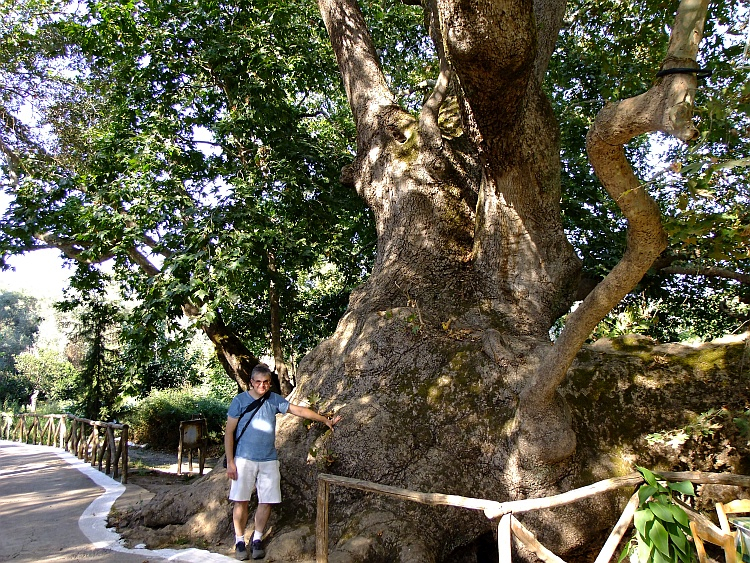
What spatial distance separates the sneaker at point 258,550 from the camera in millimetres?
4707

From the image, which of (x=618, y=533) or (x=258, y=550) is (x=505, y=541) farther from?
(x=258, y=550)

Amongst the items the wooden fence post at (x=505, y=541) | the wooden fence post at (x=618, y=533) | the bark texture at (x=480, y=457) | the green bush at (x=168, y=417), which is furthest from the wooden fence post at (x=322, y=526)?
the green bush at (x=168, y=417)

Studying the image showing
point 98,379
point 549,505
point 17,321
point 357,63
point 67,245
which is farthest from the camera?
point 17,321

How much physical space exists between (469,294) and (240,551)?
11.2ft

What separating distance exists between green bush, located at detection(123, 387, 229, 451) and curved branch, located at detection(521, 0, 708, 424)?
14388 mm

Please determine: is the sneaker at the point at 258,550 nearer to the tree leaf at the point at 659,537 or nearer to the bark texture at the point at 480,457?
the bark texture at the point at 480,457

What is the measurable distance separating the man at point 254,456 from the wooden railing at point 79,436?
18.3ft

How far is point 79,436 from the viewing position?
13.6 m

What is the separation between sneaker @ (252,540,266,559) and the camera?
4707 millimetres

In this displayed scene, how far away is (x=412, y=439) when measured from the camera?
512cm

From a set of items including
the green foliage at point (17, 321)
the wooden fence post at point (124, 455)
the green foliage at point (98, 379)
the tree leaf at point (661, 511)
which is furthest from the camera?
the green foliage at point (17, 321)

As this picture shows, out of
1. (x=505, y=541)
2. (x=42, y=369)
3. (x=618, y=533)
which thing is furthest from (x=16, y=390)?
(x=618, y=533)

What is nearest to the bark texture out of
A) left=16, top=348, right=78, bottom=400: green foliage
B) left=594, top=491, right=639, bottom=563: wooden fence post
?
left=594, top=491, right=639, bottom=563: wooden fence post

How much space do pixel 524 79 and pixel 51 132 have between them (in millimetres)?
12034
